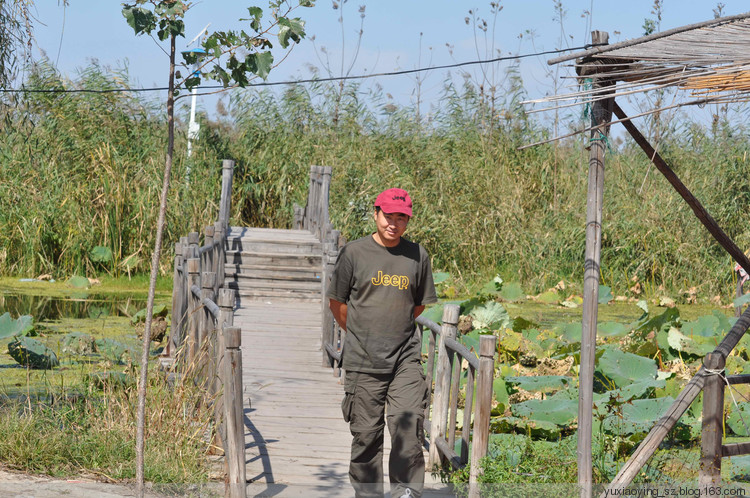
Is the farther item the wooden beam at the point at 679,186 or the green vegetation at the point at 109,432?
the green vegetation at the point at 109,432

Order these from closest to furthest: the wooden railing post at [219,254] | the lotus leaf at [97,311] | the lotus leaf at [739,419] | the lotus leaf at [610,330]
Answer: the lotus leaf at [739,419], the lotus leaf at [610,330], the lotus leaf at [97,311], the wooden railing post at [219,254]

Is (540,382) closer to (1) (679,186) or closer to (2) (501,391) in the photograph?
(2) (501,391)

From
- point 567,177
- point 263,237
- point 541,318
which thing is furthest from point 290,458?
point 567,177

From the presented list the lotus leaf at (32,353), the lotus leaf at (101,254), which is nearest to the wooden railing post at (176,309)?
the lotus leaf at (32,353)

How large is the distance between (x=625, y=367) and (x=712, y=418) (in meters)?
3.06

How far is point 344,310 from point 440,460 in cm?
157

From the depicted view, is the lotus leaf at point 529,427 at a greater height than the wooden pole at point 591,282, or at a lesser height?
lesser

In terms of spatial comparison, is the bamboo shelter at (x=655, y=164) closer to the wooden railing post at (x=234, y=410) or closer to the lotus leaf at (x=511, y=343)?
the wooden railing post at (x=234, y=410)

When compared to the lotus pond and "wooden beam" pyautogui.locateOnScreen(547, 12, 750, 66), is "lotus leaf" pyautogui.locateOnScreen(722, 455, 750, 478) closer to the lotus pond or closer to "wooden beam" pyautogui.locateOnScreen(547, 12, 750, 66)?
"wooden beam" pyautogui.locateOnScreen(547, 12, 750, 66)

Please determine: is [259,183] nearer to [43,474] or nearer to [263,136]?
[263,136]

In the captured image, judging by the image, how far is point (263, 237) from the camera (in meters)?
15.2

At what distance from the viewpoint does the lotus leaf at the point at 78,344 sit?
8914 mm

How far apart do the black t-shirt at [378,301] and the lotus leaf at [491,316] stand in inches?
232

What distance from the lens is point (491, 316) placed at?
35.0ft
